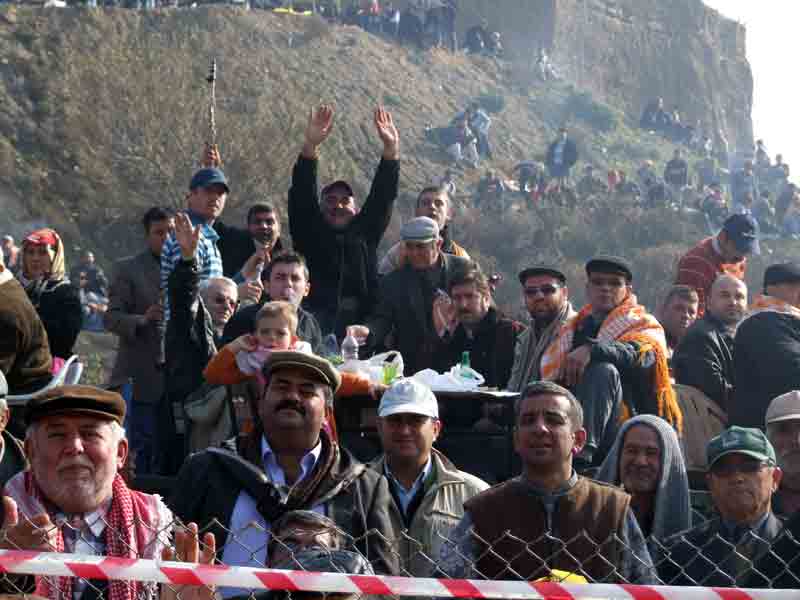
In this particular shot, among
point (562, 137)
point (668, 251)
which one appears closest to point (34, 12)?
point (562, 137)

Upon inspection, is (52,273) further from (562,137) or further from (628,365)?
(562,137)

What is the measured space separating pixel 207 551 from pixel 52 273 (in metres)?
4.35

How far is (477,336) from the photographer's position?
8836 mm

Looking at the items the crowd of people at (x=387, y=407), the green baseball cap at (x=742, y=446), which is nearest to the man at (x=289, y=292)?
the crowd of people at (x=387, y=407)

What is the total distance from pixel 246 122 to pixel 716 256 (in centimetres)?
3779

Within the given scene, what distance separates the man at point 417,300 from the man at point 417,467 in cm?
229

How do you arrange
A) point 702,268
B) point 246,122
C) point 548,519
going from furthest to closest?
point 246,122
point 702,268
point 548,519

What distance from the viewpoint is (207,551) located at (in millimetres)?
4438

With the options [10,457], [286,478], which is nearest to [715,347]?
[286,478]

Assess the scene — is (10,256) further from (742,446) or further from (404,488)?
(742,446)

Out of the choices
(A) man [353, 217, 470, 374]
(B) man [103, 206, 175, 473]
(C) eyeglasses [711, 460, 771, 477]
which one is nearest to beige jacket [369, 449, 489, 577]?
(C) eyeglasses [711, 460, 771, 477]

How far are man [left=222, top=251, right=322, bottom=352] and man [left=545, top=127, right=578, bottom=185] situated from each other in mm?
40232

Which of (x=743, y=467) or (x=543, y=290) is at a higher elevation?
(x=543, y=290)

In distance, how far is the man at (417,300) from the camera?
29.4 feet
